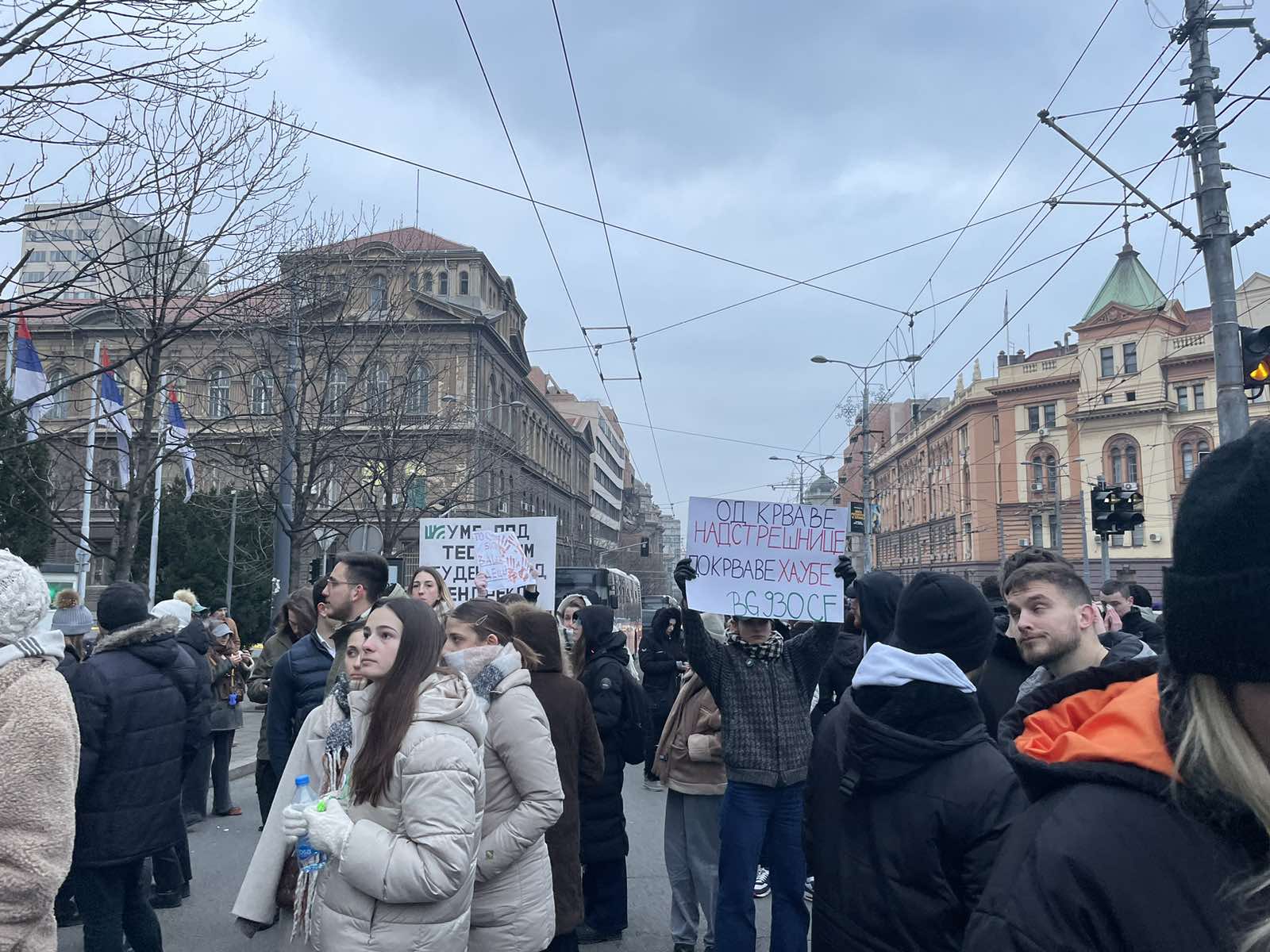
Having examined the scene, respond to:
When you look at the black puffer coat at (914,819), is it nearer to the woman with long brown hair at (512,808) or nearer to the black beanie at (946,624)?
the black beanie at (946,624)

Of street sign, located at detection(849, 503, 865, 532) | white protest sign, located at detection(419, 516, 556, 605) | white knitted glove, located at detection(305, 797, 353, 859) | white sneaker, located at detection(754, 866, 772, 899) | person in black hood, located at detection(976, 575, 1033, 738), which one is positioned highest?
street sign, located at detection(849, 503, 865, 532)

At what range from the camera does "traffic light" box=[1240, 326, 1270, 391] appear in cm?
991

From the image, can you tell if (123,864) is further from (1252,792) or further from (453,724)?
(1252,792)

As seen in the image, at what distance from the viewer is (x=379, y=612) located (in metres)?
3.20

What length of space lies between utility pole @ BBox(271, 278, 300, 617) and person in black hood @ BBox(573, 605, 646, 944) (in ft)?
27.3

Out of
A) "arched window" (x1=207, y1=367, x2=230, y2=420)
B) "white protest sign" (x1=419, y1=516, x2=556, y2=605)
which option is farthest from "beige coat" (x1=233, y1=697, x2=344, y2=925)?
"arched window" (x1=207, y1=367, x2=230, y2=420)

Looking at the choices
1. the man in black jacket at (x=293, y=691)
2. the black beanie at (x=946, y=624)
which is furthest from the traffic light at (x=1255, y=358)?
the man in black jacket at (x=293, y=691)

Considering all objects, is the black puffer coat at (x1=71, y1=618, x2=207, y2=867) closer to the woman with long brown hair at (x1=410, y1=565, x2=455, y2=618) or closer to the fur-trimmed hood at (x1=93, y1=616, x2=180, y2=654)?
the fur-trimmed hood at (x1=93, y1=616, x2=180, y2=654)

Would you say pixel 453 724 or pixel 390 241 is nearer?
pixel 453 724

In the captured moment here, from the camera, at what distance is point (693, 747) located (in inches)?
219

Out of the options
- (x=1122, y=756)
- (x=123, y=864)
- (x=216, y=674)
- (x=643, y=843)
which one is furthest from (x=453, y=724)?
(x=216, y=674)

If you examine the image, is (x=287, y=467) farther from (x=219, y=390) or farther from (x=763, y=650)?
(x=763, y=650)

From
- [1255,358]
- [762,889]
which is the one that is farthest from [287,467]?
[1255,358]

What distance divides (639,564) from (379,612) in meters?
101
